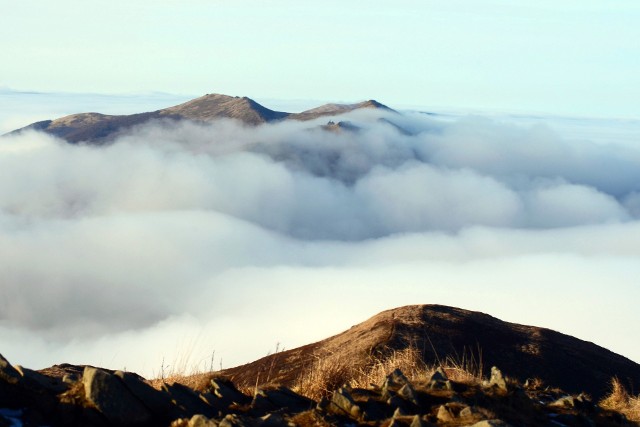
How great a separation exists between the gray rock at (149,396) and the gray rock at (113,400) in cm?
7

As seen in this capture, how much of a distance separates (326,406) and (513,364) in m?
10.0

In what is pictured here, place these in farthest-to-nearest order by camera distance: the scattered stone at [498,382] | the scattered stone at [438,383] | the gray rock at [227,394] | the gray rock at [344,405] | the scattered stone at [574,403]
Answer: the scattered stone at [574,403] < the scattered stone at [498,382] < the scattered stone at [438,383] < the gray rock at [227,394] < the gray rock at [344,405]

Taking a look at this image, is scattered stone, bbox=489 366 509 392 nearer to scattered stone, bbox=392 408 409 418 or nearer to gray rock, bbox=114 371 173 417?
scattered stone, bbox=392 408 409 418

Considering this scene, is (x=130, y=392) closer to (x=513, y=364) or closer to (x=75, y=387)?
(x=75, y=387)

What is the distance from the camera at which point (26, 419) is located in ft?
29.5

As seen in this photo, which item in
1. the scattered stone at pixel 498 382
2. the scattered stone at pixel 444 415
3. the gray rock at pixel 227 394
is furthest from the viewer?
the scattered stone at pixel 498 382

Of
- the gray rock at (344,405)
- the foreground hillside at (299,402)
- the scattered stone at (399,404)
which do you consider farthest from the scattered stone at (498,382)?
the gray rock at (344,405)

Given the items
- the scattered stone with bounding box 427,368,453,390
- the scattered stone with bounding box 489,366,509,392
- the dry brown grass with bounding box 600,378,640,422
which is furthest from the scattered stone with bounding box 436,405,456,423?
the dry brown grass with bounding box 600,378,640,422

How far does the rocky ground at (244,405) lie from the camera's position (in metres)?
9.09

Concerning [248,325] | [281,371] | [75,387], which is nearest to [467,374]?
[281,371]

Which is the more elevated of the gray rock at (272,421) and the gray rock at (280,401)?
the gray rock at (272,421)

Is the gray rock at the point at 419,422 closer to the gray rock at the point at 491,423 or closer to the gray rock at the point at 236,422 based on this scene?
the gray rock at the point at 491,423

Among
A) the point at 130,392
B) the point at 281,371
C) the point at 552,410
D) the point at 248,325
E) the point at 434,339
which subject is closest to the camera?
the point at 130,392

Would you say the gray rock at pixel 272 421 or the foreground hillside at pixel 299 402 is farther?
the foreground hillside at pixel 299 402
